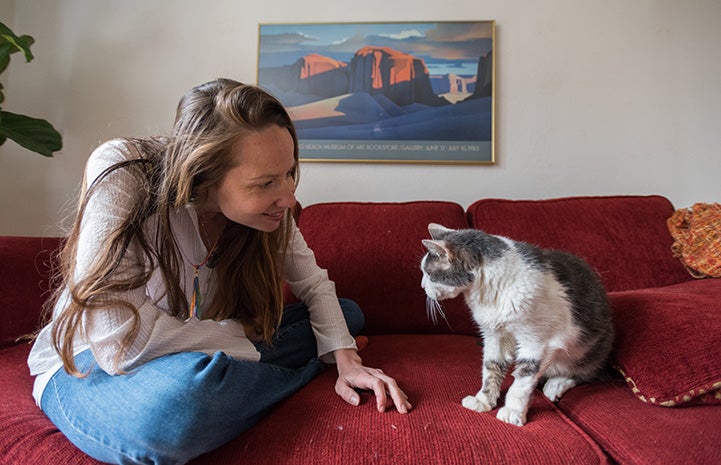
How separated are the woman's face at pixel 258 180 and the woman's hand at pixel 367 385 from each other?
1.17 ft

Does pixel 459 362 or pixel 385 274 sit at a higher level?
pixel 385 274

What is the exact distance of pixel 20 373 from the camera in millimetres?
850

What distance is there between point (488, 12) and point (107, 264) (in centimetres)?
170

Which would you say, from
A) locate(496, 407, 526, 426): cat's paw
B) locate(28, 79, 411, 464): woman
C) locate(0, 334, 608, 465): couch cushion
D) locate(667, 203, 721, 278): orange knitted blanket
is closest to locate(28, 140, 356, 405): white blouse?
locate(28, 79, 411, 464): woman

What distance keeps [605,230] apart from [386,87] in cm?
99

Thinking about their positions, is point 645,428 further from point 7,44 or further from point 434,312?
point 7,44

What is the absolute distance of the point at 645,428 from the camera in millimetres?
689

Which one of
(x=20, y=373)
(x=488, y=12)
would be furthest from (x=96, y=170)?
(x=488, y=12)

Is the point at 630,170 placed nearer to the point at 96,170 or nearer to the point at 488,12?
the point at 488,12

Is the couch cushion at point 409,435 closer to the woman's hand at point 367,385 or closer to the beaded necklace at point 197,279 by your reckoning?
the woman's hand at point 367,385

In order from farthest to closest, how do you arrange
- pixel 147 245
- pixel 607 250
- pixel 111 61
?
pixel 111 61 < pixel 607 250 < pixel 147 245

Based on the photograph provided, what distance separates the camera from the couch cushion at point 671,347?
29.2 inches

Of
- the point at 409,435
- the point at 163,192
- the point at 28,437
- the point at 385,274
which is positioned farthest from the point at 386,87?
the point at 28,437

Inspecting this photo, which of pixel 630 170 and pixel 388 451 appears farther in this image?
pixel 630 170
